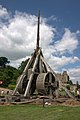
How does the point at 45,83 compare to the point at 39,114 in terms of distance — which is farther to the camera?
the point at 45,83

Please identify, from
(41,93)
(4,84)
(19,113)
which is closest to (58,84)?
(41,93)

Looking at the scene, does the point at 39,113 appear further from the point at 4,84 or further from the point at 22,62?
the point at 22,62

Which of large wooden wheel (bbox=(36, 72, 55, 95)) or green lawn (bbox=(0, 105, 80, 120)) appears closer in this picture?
green lawn (bbox=(0, 105, 80, 120))

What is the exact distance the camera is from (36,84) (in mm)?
27141

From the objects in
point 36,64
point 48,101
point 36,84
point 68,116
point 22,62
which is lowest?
point 68,116

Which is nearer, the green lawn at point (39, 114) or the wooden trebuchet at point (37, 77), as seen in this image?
the green lawn at point (39, 114)

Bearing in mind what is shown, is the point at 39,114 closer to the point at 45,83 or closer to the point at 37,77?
the point at 45,83

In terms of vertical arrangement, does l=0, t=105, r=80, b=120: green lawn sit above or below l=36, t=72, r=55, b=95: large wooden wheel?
below

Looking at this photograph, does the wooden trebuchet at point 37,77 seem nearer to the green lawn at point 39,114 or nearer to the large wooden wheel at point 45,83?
the large wooden wheel at point 45,83

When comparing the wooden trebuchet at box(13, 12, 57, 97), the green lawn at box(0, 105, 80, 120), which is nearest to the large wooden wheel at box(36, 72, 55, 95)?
the wooden trebuchet at box(13, 12, 57, 97)

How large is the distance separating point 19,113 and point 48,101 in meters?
6.47

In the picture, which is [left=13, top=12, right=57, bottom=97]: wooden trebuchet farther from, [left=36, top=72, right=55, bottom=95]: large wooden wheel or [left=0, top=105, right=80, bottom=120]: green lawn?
[left=0, top=105, right=80, bottom=120]: green lawn

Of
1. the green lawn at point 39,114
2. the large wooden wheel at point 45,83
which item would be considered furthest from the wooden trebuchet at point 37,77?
the green lawn at point 39,114

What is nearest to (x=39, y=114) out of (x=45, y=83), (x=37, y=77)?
(x=45, y=83)
